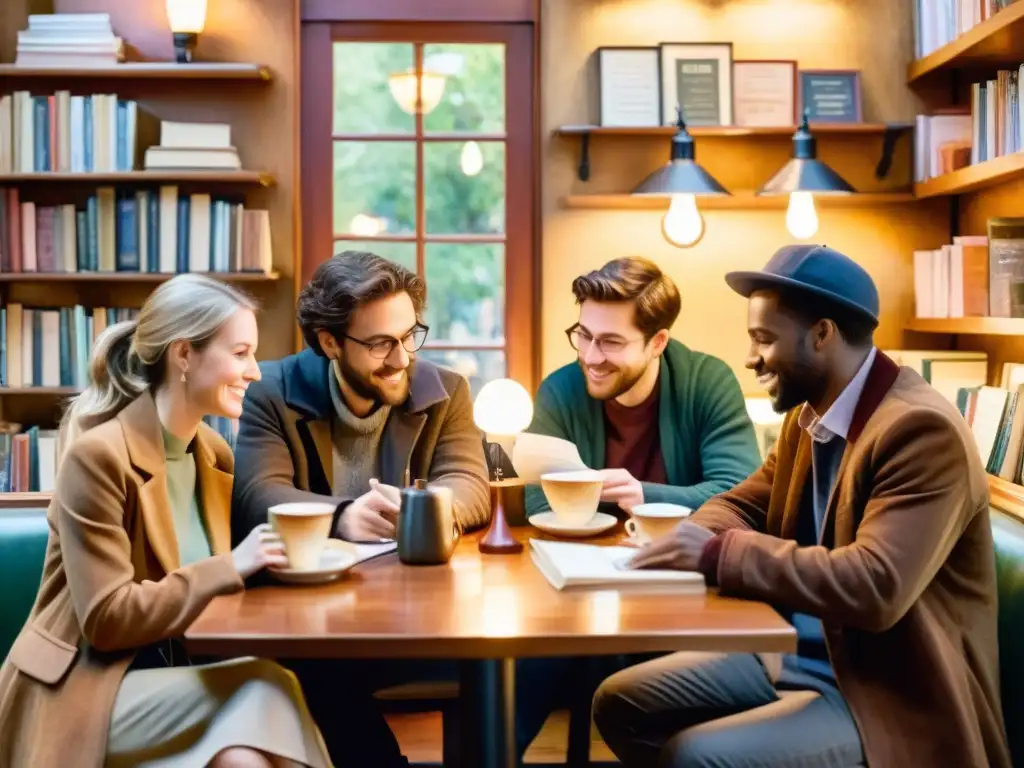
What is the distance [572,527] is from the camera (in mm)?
2365

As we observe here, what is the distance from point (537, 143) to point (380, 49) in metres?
0.65

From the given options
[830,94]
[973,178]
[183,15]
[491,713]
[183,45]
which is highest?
[183,15]

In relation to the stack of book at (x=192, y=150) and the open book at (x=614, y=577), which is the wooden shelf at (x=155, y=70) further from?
the open book at (x=614, y=577)

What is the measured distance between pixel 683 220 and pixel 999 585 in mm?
2050

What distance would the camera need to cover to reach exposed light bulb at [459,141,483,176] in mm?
4500

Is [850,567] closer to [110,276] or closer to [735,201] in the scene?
[735,201]

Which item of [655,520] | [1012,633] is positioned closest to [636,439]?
[655,520]

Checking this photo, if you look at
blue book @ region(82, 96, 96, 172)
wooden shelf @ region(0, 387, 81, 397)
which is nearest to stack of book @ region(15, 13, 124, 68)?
blue book @ region(82, 96, 96, 172)

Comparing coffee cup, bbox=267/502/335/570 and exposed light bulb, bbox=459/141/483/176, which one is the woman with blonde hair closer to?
coffee cup, bbox=267/502/335/570

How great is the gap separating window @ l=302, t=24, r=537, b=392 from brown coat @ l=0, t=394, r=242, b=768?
250cm

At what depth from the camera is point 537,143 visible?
14.4 ft

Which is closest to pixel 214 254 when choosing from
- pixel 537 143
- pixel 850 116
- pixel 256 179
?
pixel 256 179

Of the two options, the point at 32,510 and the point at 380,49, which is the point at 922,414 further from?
the point at 380,49

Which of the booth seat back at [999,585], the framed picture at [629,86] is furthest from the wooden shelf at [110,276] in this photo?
the booth seat back at [999,585]
